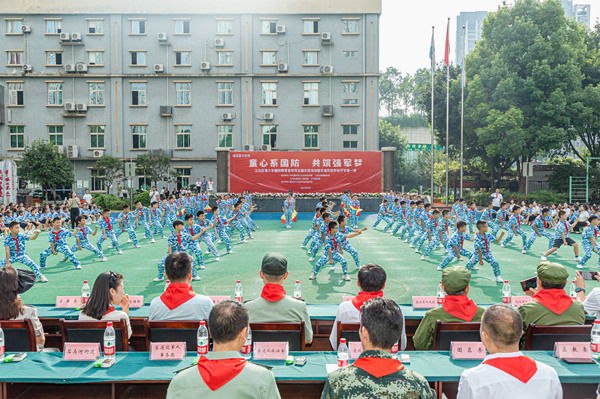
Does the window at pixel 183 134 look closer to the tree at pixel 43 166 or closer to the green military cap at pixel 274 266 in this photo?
the tree at pixel 43 166

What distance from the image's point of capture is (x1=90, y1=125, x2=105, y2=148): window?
35000 millimetres

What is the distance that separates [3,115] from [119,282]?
36532 millimetres

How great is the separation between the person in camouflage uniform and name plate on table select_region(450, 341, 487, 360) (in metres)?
1.56

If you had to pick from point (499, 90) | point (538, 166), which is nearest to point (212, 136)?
point (499, 90)

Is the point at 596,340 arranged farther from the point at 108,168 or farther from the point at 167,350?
the point at 108,168

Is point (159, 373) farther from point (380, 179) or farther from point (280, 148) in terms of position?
point (280, 148)

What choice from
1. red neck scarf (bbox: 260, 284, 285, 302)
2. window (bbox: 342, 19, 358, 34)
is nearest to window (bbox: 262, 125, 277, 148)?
window (bbox: 342, 19, 358, 34)

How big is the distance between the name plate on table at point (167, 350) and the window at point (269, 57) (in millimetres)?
32998

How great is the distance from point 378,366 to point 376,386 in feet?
0.33

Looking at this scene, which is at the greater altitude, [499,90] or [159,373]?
[499,90]

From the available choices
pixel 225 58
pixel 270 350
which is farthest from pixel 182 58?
pixel 270 350

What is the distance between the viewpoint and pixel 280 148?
115 ft

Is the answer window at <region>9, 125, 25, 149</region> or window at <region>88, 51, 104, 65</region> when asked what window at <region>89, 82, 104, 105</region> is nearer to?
window at <region>88, 51, 104, 65</region>

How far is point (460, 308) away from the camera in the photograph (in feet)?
14.3
